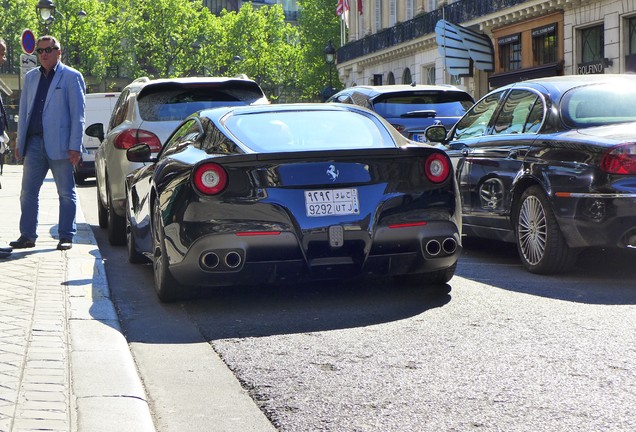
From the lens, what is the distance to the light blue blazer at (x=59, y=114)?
1043 centimetres

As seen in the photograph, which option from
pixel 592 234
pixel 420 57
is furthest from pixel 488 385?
pixel 420 57

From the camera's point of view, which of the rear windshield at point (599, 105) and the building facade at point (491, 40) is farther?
the building facade at point (491, 40)

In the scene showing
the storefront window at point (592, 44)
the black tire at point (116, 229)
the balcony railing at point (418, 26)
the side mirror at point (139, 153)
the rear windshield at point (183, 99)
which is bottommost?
the black tire at point (116, 229)

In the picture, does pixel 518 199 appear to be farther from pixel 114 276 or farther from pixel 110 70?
pixel 110 70

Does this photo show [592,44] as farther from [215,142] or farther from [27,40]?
[215,142]

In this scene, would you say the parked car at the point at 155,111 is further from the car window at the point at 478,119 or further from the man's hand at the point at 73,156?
the car window at the point at 478,119

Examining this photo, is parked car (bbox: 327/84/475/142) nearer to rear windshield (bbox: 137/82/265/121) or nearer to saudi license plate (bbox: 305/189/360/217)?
rear windshield (bbox: 137/82/265/121)

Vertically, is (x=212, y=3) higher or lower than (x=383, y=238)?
higher

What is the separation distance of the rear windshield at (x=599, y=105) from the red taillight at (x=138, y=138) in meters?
4.32

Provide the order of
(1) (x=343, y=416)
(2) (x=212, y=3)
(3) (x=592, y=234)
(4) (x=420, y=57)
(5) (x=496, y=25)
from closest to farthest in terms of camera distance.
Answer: (1) (x=343, y=416) → (3) (x=592, y=234) → (5) (x=496, y=25) → (4) (x=420, y=57) → (2) (x=212, y=3)

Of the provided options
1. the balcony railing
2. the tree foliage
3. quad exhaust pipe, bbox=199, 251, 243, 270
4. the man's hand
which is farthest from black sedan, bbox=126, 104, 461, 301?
the tree foliage

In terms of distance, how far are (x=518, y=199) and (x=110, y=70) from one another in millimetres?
88337

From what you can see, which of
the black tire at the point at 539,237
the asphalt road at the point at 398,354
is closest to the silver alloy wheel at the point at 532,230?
the black tire at the point at 539,237

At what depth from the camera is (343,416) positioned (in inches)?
179
